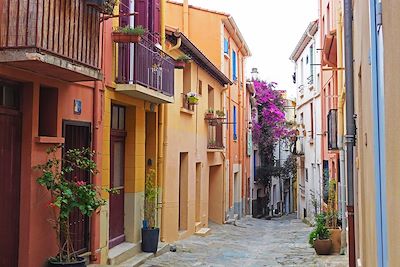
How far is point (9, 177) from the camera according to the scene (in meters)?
7.26

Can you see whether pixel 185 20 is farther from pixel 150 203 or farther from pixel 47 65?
pixel 47 65

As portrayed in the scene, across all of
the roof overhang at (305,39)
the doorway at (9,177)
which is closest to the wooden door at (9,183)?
the doorway at (9,177)

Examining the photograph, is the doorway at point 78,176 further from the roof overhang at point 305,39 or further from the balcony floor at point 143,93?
the roof overhang at point 305,39

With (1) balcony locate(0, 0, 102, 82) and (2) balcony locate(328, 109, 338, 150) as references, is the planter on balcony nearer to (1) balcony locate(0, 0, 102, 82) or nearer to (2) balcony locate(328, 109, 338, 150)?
(1) balcony locate(0, 0, 102, 82)

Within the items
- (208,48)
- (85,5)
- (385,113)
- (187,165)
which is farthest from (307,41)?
(385,113)

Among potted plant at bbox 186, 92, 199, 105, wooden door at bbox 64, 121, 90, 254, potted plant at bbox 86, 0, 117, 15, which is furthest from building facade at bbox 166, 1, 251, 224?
potted plant at bbox 86, 0, 117, 15

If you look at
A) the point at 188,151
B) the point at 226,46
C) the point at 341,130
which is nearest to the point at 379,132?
the point at 341,130

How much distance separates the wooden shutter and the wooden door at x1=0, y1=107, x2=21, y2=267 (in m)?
4.97

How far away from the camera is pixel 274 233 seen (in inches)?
834

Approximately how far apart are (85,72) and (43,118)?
1074 millimetres

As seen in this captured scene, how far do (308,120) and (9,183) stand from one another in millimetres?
21654

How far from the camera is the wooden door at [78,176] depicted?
28.9 feet

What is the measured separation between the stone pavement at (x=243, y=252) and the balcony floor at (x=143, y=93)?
3.41 meters

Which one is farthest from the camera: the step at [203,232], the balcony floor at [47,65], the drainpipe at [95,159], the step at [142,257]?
the step at [203,232]
